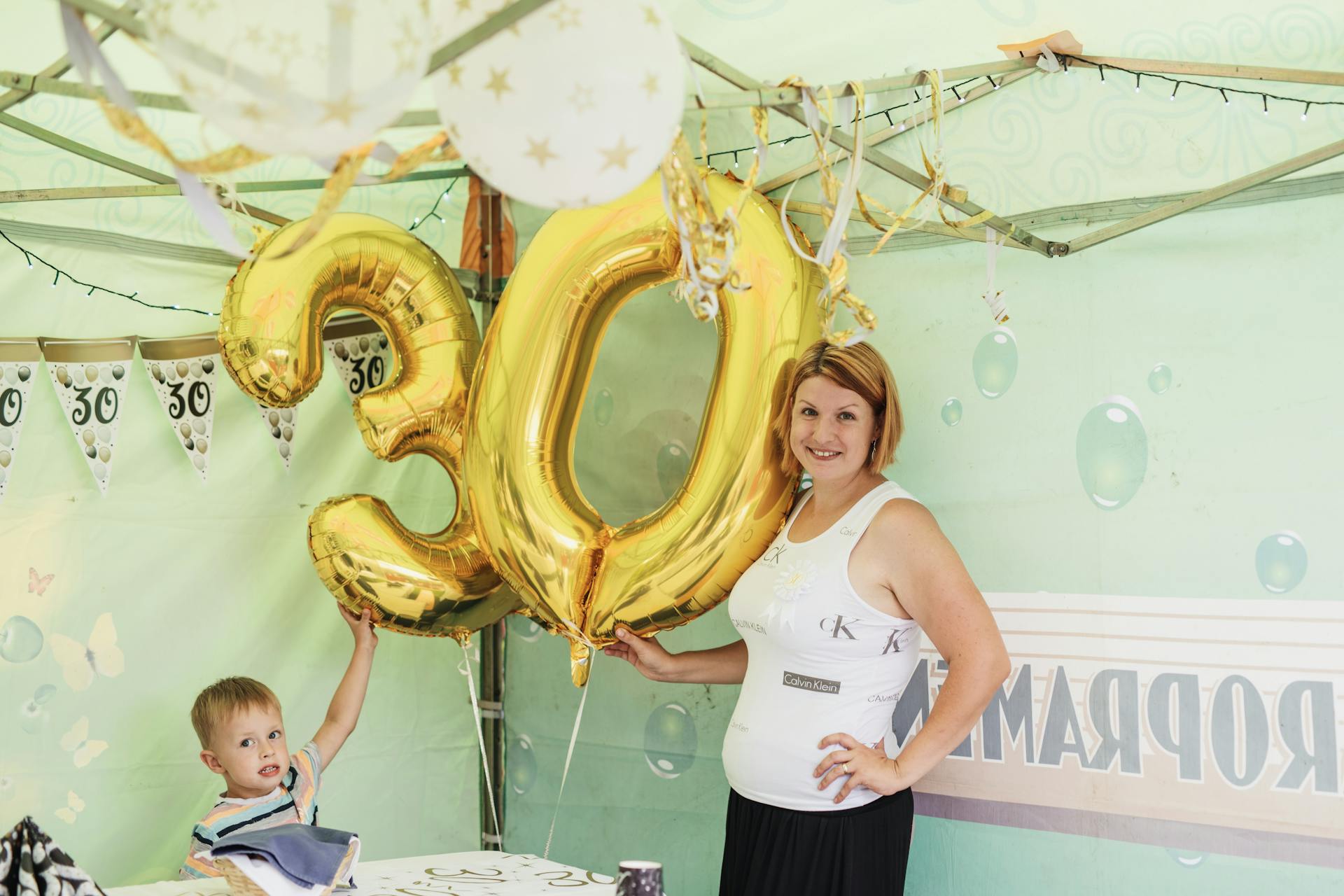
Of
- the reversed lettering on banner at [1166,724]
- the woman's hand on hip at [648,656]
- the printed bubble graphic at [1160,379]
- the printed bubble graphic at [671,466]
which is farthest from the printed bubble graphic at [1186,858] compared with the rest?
the printed bubble graphic at [671,466]

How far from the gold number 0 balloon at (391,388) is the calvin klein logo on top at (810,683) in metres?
0.64

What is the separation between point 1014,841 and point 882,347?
0.88m

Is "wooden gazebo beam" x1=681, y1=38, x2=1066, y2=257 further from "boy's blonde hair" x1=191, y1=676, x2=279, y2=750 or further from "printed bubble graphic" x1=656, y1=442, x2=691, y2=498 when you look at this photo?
"boy's blonde hair" x1=191, y1=676, x2=279, y2=750

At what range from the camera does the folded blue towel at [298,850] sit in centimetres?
144

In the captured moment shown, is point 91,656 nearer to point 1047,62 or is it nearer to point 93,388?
point 93,388

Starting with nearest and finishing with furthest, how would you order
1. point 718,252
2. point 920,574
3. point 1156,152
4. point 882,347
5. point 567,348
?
1. point 718,252
2. point 920,574
3. point 1156,152
4. point 567,348
5. point 882,347

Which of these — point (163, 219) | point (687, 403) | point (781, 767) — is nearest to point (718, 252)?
point (781, 767)

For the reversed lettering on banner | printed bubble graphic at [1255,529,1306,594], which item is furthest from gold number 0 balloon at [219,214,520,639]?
printed bubble graphic at [1255,529,1306,594]

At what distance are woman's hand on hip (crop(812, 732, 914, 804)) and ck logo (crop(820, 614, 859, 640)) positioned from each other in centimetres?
15

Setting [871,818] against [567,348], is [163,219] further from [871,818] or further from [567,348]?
[871,818]

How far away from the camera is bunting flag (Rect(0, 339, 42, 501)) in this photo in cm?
199

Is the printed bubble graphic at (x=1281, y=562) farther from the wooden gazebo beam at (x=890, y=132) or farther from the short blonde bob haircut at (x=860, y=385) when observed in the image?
the wooden gazebo beam at (x=890, y=132)

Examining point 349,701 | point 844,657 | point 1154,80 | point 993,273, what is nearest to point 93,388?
point 349,701

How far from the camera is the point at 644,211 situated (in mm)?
1906
